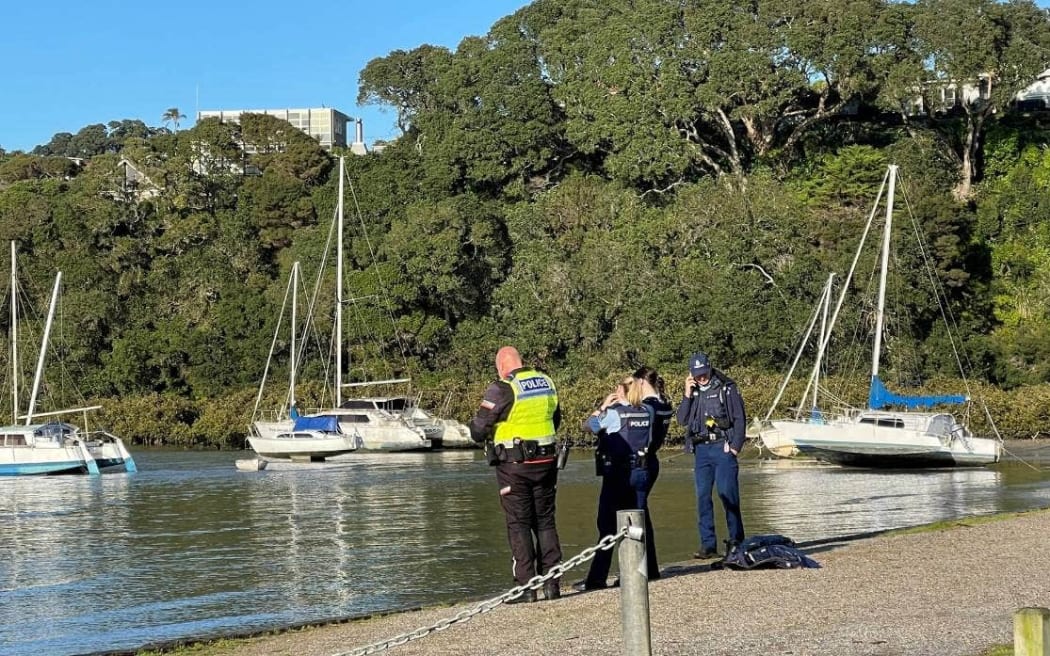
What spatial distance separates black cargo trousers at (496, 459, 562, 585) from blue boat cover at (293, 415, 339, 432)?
42.8 metres

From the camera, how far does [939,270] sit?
59.8 m

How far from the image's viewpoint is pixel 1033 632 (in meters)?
6.74

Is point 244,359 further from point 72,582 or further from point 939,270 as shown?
point 72,582

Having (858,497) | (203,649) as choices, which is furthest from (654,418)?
(858,497)

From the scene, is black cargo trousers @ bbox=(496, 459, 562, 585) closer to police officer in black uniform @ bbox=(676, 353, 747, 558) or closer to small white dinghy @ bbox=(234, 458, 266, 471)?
police officer in black uniform @ bbox=(676, 353, 747, 558)

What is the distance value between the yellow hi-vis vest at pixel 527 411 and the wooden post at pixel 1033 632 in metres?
6.28

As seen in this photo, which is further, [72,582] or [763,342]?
[763,342]

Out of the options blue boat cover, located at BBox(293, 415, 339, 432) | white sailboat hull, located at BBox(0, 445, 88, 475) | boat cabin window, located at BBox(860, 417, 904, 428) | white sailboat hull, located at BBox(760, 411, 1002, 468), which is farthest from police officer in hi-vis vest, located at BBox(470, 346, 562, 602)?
blue boat cover, located at BBox(293, 415, 339, 432)

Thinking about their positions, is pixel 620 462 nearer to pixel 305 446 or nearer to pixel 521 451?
pixel 521 451

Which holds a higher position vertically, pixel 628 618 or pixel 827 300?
pixel 827 300

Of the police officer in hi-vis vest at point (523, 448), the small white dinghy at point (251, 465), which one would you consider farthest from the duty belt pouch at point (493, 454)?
the small white dinghy at point (251, 465)

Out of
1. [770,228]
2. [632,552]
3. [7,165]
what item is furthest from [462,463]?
[7,165]

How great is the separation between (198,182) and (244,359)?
16.4 m

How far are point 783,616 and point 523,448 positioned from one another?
8.49 feet
